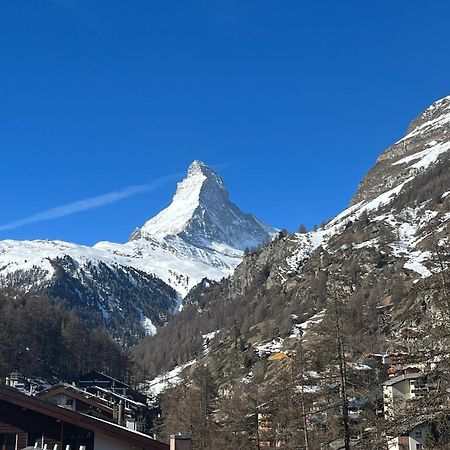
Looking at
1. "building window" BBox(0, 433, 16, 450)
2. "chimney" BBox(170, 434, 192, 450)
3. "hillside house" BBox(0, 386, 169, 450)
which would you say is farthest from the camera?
"building window" BBox(0, 433, 16, 450)

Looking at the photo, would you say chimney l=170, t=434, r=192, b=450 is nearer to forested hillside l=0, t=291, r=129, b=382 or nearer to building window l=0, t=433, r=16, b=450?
building window l=0, t=433, r=16, b=450

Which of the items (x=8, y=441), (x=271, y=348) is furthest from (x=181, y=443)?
(x=271, y=348)

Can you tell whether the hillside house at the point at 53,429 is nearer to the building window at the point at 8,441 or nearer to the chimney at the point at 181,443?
the building window at the point at 8,441

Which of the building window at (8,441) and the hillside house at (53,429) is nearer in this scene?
the hillside house at (53,429)

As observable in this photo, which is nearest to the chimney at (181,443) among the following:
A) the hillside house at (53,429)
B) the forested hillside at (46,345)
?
the hillside house at (53,429)

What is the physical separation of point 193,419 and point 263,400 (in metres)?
6.18

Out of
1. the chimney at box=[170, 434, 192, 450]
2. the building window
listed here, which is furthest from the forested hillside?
the chimney at box=[170, 434, 192, 450]

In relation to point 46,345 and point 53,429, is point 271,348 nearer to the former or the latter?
point 46,345

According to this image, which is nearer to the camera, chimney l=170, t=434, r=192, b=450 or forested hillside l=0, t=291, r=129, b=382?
chimney l=170, t=434, r=192, b=450

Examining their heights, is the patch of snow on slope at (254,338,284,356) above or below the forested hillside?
above

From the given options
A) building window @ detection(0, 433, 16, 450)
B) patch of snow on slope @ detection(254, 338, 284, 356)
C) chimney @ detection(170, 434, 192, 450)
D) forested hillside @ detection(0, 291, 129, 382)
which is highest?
patch of snow on slope @ detection(254, 338, 284, 356)

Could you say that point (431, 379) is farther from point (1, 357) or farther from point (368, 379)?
point (1, 357)

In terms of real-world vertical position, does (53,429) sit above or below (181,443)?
above

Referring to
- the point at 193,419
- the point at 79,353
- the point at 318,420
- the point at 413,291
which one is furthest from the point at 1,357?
the point at 413,291
